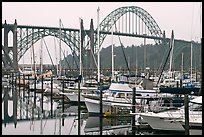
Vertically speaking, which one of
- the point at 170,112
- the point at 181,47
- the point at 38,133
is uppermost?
the point at 181,47

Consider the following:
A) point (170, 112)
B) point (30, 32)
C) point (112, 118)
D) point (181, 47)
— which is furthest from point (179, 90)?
point (181, 47)

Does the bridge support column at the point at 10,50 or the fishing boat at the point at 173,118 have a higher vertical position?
the bridge support column at the point at 10,50

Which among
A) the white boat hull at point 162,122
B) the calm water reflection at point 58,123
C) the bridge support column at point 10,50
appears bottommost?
the calm water reflection at point 58,123

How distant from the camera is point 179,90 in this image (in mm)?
28844

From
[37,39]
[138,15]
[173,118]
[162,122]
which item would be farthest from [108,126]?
[138,15]

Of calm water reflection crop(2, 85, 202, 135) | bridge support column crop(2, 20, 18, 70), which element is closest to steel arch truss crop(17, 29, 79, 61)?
bridge support column crop(2, 20, 18, 70)

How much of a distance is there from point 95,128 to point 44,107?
1271cm

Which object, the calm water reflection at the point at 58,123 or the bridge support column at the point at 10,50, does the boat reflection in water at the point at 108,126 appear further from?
the bridge support column at the point at 10,50

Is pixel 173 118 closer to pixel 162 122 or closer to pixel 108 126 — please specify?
pixel 162 122

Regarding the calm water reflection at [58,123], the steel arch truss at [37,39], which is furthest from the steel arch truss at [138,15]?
the calm water reflection at [58,123]

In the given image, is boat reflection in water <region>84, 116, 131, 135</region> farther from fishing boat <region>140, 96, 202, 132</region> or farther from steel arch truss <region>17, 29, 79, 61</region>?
steel arch truss <region>17, 29, 79, 61</region>

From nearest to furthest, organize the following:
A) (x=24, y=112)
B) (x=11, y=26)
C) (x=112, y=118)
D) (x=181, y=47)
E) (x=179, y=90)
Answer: (x=112, y=118), (x=179, y=90), (x=24, y=112), (x=11, y=26), (x=181, y=47)

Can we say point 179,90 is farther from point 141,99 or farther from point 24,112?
point 24,112

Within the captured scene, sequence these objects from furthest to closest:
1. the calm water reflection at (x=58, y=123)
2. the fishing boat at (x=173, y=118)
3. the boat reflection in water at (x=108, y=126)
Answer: the calm water reflection at (x=58, y=123) < the boat reflection in water at (x=108, y=126) < the fishing boat at (x=173, y=118)
